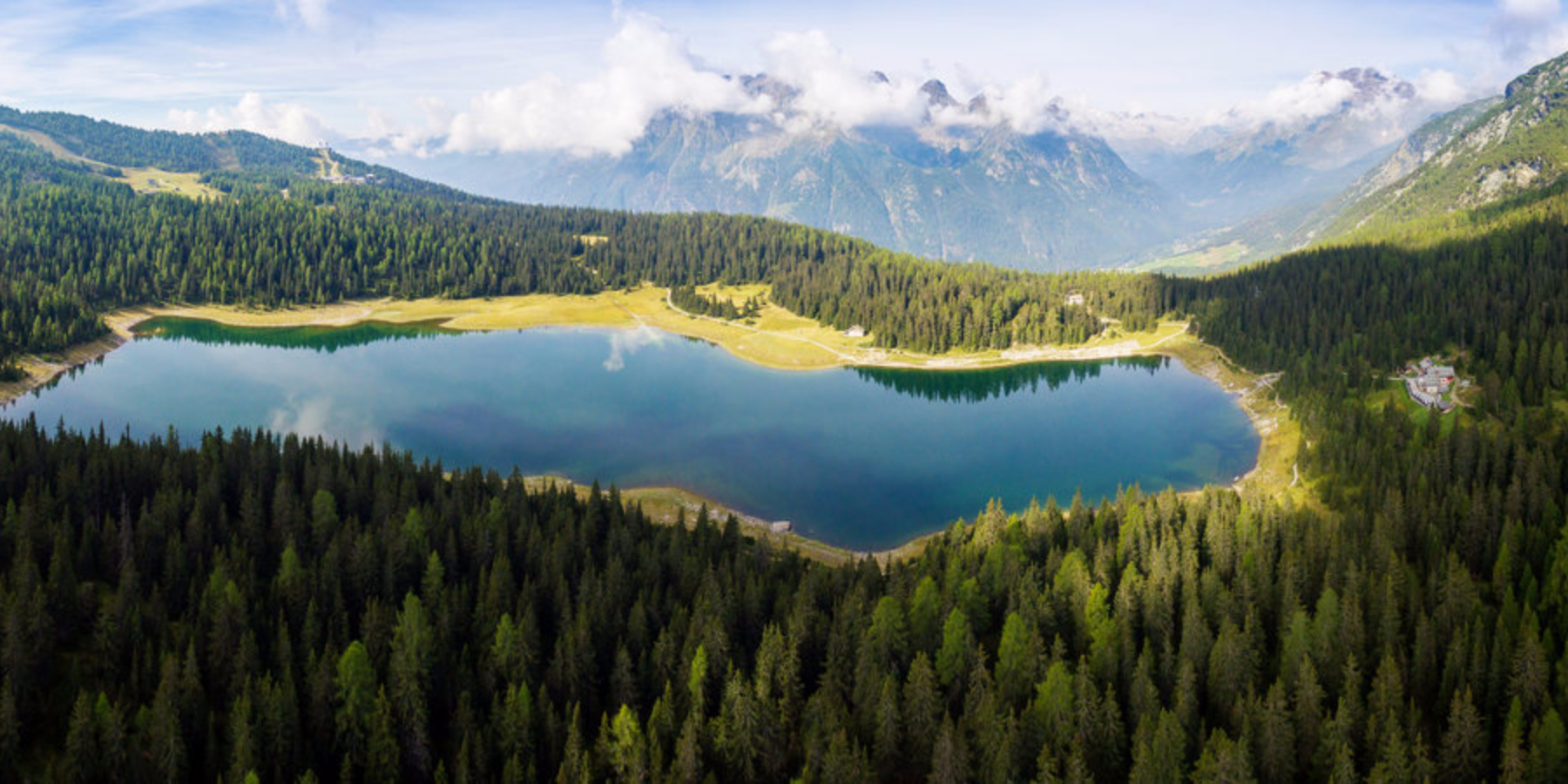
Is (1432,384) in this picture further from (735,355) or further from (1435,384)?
(735,355)

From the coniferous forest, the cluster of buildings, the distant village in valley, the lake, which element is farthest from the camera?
the cluster of buildings

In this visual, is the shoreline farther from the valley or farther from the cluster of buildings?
the cluster of buildings

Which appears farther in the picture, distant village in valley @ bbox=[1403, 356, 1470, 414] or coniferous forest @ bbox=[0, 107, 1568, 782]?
distant village in valley @ bbox=[1403, 356, 1470, 414]

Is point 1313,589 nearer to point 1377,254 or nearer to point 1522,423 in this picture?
point 1522,423

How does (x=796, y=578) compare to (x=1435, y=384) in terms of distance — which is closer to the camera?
(x=796, y=578)

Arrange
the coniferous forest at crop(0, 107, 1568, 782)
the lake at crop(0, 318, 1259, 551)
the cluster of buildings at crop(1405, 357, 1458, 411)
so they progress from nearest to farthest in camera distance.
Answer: the coniferous forest at crop(0, 107, 1568, 782), the lake at crop(0, 318, 1259, 551), the cluster of buildings at crop(1405, 357, 1458, 411)

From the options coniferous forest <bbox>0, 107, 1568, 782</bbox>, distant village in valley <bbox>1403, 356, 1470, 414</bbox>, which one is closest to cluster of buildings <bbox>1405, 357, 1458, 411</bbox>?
distant village in valley <bbox>1403, 356, 1470, 414</bbox>

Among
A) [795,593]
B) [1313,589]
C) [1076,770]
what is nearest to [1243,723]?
[1076,770]

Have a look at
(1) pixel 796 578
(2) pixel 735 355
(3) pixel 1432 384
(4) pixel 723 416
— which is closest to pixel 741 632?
(1) pixel 796 578
